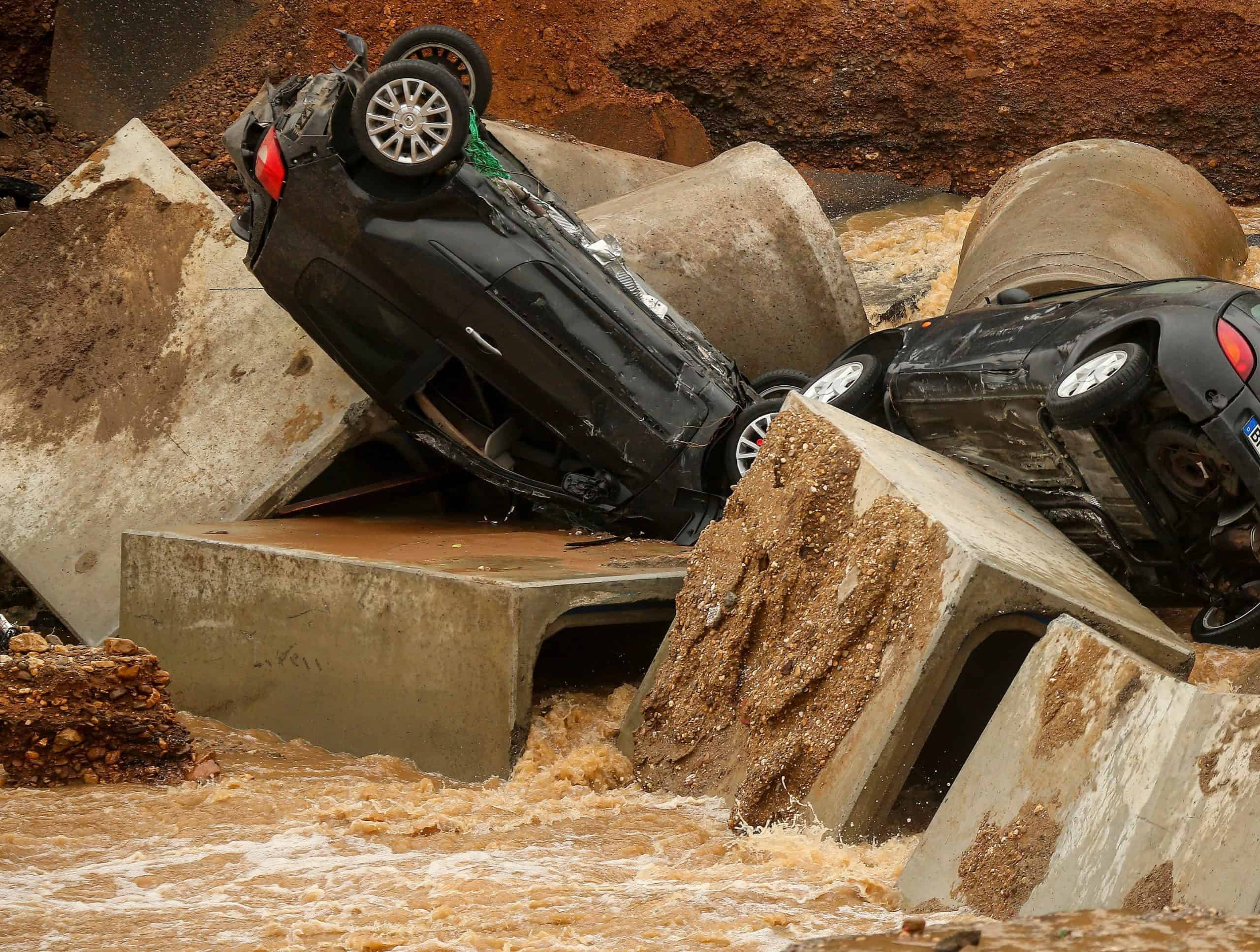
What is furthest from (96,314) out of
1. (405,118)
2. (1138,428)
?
(1138,428)

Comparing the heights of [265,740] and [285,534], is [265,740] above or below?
below

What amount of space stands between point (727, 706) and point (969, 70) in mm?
10226

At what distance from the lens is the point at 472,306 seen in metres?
5.59

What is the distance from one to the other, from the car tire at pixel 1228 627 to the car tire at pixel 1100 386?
75 cm

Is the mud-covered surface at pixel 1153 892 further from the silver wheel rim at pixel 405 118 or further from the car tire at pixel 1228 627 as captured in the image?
the silver wheel rim at pixel 405 118

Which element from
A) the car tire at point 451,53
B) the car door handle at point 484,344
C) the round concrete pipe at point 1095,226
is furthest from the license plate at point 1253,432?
the car tire at point 451,53

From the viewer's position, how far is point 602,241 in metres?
6.00

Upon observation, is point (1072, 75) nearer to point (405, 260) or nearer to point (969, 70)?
point (969, 70)

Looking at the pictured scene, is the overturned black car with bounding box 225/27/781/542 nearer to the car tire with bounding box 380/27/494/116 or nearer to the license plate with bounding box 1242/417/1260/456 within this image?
the car tire with bounding box 380/27/494/116

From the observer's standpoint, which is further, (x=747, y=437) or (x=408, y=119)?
(x=747, y=437)

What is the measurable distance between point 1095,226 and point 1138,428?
3.56 meters

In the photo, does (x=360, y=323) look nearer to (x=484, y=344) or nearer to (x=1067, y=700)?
(x=484, y=344)

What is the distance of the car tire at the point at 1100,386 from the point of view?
429 cm

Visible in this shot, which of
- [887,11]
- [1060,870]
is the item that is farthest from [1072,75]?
[1060,870]
